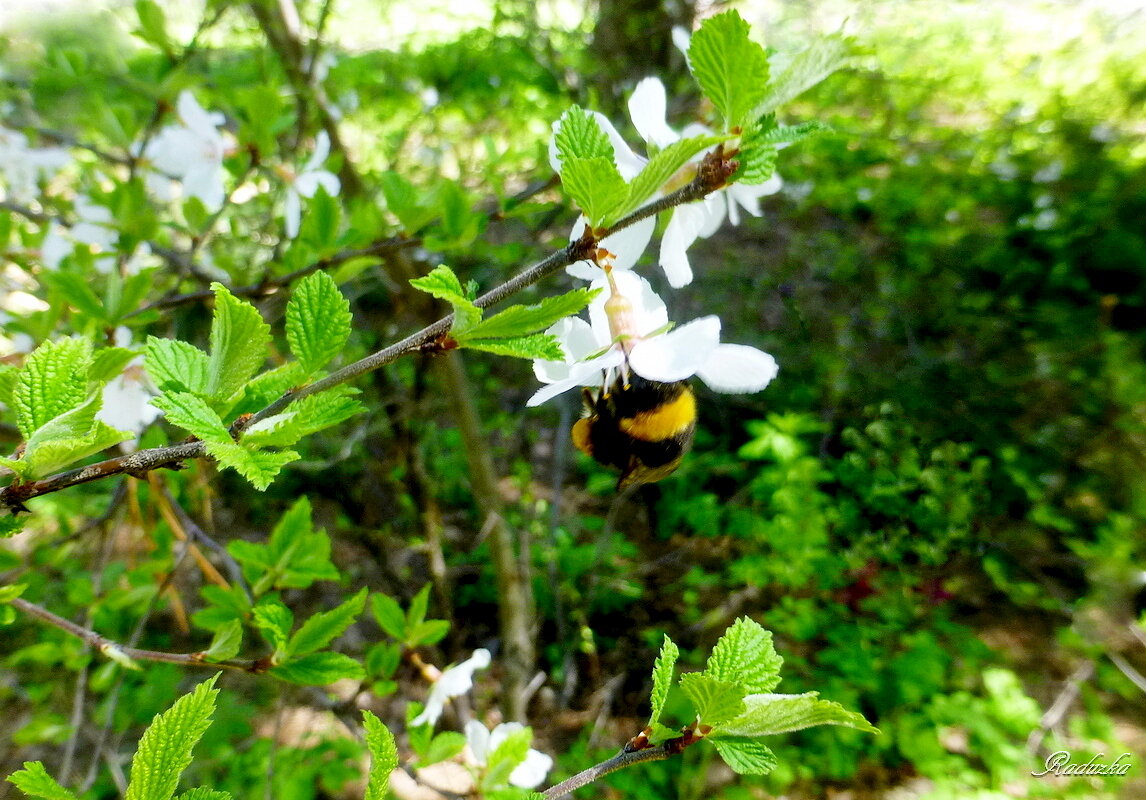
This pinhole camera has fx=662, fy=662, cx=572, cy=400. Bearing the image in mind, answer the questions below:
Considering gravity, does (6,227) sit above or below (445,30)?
below

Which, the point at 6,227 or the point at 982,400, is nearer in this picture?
the point at 6,227

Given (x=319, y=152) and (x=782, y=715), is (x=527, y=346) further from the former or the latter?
(x=319, y=152)

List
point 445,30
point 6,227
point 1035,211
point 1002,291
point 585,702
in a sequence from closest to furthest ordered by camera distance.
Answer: point 6,227
point 585,702
point 445,30
point 1002,291
point 1035,211

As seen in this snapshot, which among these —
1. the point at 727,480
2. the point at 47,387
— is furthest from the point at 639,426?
the point at 727,480

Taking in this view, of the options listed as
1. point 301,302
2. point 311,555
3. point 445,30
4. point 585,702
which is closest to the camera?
point 301,302

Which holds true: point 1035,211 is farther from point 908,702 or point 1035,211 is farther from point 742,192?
point 742,192

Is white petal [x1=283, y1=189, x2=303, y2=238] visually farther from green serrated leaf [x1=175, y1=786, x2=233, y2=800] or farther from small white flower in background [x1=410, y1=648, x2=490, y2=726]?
green serrated leaf [x1=175, y1=786, x2=233, y2=800]

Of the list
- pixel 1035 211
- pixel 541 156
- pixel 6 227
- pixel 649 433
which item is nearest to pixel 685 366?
pixel 649 433
